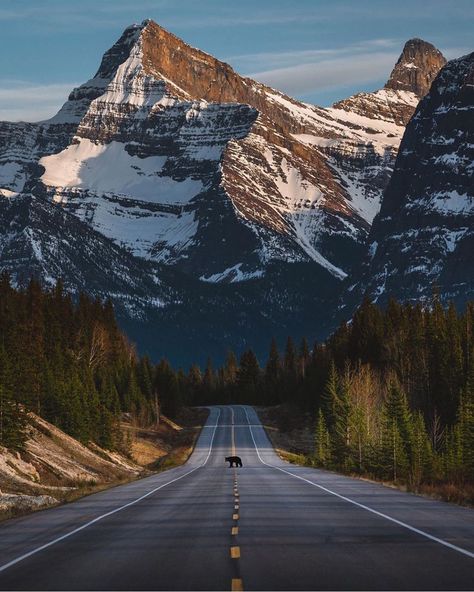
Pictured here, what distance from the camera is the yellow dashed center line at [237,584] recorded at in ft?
56.9

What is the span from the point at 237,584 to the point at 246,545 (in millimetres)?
5198

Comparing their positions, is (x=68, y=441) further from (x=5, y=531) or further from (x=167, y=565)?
(x=167, y=565)

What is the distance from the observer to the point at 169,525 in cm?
2856

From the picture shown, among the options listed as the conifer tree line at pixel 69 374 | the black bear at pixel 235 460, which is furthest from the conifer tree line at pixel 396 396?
the conifer tree line at pixel 69 374

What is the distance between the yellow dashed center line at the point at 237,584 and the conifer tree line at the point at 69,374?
148ft

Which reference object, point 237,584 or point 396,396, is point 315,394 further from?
point 237,584

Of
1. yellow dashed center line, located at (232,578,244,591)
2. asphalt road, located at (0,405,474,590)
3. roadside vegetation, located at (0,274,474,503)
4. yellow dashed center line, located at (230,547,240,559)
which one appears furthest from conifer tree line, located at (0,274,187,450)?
yellow dashed center line, located at (232,578,244,591)

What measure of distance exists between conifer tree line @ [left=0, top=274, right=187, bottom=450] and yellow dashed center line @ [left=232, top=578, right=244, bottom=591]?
45.0 m

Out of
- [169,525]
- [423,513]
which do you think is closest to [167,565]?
[169,525]

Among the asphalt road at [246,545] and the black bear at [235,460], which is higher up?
the black bear at [235,460]

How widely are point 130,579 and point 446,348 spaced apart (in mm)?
106993

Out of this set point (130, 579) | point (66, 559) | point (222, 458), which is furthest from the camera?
point (222, 458)

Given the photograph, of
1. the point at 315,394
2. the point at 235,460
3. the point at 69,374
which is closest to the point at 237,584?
the point at 235,460

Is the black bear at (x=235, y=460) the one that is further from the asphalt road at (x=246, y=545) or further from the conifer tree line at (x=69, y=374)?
the asphalt road at (x=246, y=545)
